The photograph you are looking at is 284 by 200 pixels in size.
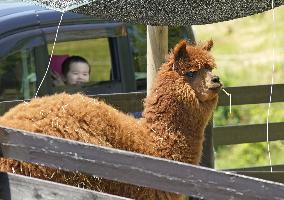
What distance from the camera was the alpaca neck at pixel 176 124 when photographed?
4.62 meters

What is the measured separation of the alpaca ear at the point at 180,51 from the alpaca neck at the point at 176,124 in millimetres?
258

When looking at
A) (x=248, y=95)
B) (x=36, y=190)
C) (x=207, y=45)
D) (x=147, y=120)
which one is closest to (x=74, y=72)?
(x=248, y=95)

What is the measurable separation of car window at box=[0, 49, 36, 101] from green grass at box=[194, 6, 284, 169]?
7.72ft

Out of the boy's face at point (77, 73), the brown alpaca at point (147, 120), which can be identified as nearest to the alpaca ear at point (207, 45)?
the brown alpaca at point (147, 120)

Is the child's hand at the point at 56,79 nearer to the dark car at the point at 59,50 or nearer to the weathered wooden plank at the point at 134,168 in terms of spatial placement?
the dark car at the point at 59,50

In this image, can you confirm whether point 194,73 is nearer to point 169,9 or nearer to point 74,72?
point 169,9

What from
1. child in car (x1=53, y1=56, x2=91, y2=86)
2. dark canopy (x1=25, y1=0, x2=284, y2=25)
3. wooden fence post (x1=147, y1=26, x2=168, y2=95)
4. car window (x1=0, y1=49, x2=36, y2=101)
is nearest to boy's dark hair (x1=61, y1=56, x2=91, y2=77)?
child in car (x1=53, y1=56, x2=91, y2=86)

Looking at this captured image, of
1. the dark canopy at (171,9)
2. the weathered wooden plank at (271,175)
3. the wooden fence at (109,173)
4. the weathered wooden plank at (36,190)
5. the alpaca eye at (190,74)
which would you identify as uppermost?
the dark canopy at (171,9)

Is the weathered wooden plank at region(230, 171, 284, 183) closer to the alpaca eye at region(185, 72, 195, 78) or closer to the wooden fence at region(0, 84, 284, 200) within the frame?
the alpaca eye at region(185, 72, 195, 78)

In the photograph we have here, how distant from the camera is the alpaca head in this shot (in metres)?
4.66

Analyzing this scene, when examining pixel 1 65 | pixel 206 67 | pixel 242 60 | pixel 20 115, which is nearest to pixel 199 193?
pixel 20 115

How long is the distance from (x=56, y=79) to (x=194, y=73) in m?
2.48

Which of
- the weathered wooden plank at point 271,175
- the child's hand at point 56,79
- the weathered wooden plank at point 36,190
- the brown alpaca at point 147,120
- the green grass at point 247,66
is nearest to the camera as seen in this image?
the weathered wooden plank at point 36,190

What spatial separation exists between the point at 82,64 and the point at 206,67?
239cm
